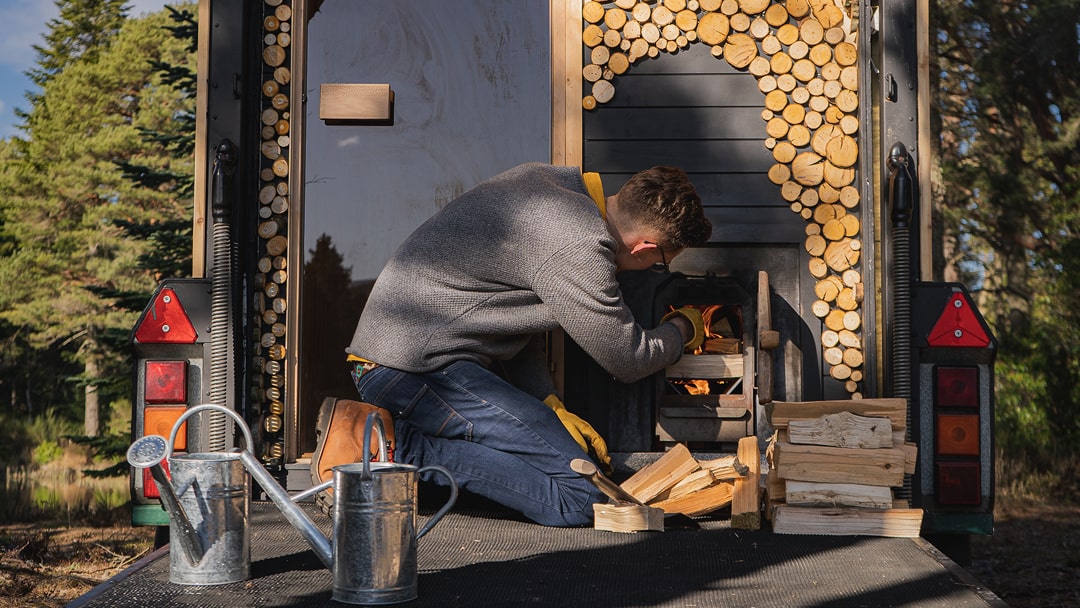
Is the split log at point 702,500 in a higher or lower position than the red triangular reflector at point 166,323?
lower

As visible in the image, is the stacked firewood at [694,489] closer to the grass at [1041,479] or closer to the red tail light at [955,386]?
the red tail light at [955,386]

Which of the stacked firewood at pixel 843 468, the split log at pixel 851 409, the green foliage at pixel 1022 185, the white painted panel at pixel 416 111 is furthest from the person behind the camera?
the green foliage at pixel 1022 185

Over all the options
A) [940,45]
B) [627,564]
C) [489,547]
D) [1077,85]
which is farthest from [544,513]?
[940,45]

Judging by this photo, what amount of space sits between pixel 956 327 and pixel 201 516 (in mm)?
2367

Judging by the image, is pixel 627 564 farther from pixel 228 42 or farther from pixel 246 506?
pixel 228 42

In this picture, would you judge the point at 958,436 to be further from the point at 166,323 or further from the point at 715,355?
the point at 166,323

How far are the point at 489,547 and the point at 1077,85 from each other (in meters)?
11.0

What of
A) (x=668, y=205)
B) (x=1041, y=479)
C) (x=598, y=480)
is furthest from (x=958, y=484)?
(x=1041, y=479)

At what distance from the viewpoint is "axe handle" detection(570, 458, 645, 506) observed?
2.92 meters

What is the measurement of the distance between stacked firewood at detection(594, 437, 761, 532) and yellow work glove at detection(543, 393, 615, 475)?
228mm

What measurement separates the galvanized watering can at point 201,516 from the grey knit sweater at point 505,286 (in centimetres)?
111

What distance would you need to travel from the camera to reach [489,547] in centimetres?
255

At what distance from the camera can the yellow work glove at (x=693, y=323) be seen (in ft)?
11.4

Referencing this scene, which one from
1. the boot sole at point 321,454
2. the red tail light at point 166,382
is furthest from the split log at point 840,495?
the red tail light at point 166,382
